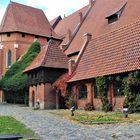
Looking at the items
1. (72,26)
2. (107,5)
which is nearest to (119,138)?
→ (107,5)

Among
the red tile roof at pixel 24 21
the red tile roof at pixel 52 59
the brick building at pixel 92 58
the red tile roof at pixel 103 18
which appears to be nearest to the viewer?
the brick building at pixel 92 58

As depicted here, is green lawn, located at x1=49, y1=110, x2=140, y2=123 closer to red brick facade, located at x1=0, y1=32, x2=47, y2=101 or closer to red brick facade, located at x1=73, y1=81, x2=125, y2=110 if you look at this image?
red brick facade, located at x1=73, y1=81, x2=125, y2=110

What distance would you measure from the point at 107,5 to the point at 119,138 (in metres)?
31.3

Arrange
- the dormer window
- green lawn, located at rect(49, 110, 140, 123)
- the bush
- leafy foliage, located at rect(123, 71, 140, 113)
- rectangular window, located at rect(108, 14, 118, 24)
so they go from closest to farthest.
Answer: green lawn, located at rect(49, 110, 140, 123)
leafy foliage, located at rect(123, 71, 140, 113)
the bush
the dormer window
rectangular window, located at rect(108, 14, 118, 24)

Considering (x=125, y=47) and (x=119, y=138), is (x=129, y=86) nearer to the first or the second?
(x=125, y=47)

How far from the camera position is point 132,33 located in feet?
90.2

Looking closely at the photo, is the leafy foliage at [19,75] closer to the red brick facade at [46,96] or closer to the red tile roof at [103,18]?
the red tile roof at [103,18]

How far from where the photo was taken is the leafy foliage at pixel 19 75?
45219 millimetres

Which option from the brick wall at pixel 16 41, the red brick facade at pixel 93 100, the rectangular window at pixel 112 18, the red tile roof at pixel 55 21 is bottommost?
the red brick facade at pixel 93 100

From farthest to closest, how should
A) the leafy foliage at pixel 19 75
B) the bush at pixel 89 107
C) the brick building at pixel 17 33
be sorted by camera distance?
the brick building at pixel 17 33, the leafy foliage at pixel 19 75, the bush at pixel 89 107

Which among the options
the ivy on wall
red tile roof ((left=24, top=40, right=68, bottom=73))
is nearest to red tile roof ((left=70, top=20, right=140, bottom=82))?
the ivy on wall

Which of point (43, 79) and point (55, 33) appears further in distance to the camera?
point (55, 33)

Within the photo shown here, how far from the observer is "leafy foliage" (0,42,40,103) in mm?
45219

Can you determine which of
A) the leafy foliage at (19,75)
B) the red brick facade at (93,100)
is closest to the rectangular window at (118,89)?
the red brick facade at (93,100)
